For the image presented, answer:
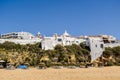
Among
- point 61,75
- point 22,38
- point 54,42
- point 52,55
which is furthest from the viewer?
point 22,38

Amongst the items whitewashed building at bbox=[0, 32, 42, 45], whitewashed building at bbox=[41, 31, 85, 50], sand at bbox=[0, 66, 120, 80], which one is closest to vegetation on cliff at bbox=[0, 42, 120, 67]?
whitewashed building at bbox=[41, 31, 85, 50]

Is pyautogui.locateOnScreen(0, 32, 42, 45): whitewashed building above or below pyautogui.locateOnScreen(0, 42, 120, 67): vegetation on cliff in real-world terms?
above

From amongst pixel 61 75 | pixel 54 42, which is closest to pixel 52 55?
pixel 54 42

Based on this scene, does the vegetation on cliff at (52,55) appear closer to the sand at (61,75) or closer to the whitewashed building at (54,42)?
the whitewashed building at (54,42)

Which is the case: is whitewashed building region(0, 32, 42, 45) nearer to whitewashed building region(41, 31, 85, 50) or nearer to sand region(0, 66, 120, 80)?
whitewashed building region(41, 31, 85, 50)

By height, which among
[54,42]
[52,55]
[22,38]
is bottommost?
[52,55]

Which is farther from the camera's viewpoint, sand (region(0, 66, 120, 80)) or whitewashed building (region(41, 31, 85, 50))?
whitewashed building (region(41, 31, 85, 50))

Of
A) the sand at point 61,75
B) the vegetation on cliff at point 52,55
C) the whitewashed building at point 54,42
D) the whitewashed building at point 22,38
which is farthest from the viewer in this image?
the whitewashed building at point 22,38

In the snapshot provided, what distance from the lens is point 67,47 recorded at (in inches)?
2404

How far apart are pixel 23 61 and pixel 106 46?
68.0 ft

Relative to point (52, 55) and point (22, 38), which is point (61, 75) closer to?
point (52, 55)

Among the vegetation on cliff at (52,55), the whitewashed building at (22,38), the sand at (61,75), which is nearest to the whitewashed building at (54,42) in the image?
the vegetation on cliff at (52,55)

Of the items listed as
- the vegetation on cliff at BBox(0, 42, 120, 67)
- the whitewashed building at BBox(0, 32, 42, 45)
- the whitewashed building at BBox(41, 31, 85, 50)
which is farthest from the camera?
the whitewashed building at BBox(0, 32, 42, 45)

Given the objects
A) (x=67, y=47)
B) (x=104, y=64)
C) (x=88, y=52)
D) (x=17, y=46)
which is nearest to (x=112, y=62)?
(x=104, y=64)
